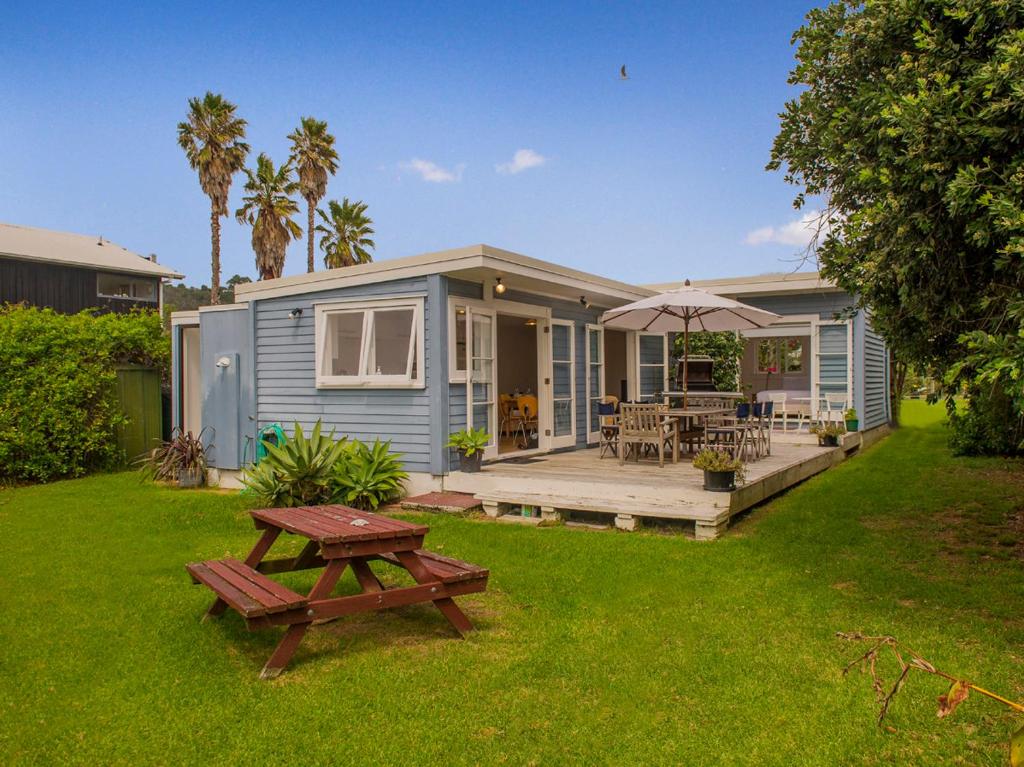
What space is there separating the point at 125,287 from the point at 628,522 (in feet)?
68.2

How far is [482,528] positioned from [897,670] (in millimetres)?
3799

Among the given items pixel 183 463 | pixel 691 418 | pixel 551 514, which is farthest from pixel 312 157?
pixel 551 514

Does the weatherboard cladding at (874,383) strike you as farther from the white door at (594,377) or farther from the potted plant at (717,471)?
the potted plant at (717,471)

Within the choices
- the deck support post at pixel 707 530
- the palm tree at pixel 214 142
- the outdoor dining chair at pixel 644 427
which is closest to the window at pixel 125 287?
the palm tree at pixel 214 142

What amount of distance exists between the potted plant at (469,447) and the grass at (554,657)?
1369 millimetres

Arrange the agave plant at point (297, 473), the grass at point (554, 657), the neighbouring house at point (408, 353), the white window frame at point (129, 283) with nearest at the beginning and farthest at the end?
the grass at point (554, 657) < the agave plant at point (297, 473) < the neighbouring house at point (408, 353) < the white window frame at point (129, 283)

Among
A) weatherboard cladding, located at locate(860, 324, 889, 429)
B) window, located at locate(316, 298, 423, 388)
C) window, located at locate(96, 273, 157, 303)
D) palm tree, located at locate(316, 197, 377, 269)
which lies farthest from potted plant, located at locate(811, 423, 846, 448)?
window, located at locate(96, 273, 157, 303)

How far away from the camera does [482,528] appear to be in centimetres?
659

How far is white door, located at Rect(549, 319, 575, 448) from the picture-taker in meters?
10.0

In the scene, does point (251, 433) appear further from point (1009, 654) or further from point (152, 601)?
point (1009, 654)

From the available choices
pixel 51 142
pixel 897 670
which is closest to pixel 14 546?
pixel 897 670

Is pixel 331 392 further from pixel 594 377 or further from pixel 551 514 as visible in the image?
pixel 594 377

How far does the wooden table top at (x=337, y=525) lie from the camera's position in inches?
137

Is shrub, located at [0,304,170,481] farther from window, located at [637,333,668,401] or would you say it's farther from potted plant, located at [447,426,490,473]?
window, located at [637,333,668,401]
